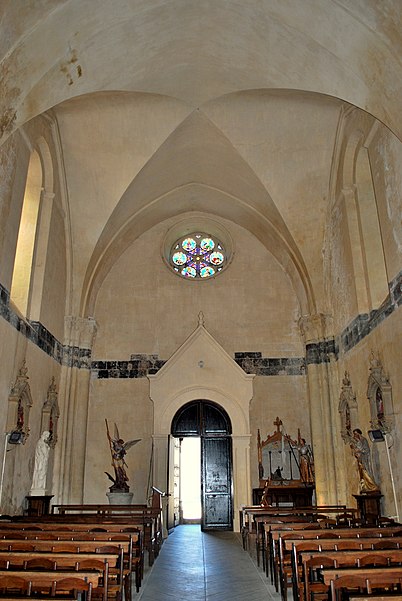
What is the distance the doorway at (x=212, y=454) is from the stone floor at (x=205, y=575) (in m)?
2.77

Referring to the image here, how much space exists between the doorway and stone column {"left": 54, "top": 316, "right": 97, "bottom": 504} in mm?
2533

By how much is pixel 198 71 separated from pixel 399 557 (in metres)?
9.24

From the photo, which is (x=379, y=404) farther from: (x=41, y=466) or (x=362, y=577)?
(x=41, y=466)

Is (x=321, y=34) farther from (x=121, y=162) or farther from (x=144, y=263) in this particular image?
(x=144, y=263)

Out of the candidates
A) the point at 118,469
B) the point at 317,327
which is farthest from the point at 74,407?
the point at 317,327

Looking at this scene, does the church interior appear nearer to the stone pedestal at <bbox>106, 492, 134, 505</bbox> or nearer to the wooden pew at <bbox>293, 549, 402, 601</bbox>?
the stone pedestal at <bbox>106, 492, 134, 505</bbox>

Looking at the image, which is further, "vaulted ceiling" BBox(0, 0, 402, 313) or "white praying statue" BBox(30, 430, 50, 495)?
"white praying statue" BBox(30, 430, 50, 495)

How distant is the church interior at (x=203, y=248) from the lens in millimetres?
8133

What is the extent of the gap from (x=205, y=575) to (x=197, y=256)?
10.9 m

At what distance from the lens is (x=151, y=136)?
13.0 meters

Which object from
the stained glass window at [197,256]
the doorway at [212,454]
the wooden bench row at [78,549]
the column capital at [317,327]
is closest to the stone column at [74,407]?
the doorway at [212,454]

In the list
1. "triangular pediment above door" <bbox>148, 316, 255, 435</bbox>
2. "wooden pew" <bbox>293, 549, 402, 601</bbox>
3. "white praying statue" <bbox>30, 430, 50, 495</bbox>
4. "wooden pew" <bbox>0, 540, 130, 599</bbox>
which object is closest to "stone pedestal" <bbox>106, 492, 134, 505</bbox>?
"triangular pediment above door" <bbox>148, 316, 255, 435</bbox>

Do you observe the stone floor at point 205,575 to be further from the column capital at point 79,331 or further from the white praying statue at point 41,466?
the column capital at point 79,331

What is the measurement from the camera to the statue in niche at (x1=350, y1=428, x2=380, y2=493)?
33.2 feet
